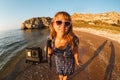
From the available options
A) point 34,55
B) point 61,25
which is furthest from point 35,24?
point 61,25

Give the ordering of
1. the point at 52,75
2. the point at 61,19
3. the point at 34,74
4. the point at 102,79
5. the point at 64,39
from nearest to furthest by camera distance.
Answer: the point at 61,19
the point at 64,39
the point at 102,79
the point at 52,75
the point at 34,74

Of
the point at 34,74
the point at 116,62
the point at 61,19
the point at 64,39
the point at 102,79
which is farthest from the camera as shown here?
the point at 116,62

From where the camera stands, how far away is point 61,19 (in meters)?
3.94

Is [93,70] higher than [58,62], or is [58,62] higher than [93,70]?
[58,62]

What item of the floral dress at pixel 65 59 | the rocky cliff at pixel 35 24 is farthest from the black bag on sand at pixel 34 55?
the rocky cliff at pixel 35 24

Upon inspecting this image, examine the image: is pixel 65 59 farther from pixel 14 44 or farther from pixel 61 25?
pixel 14 44

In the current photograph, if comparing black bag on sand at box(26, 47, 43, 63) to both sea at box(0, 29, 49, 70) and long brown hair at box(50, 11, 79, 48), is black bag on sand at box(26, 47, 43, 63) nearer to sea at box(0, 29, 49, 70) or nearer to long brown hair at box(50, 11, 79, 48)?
sea at box(0, 29, 49, 70)

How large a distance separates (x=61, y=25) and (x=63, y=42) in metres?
0.53

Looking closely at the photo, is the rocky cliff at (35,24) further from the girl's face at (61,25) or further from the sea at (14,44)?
the girl's face at (61,25)

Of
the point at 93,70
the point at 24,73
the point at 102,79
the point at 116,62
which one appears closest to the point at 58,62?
the point at 102,79

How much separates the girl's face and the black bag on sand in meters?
7.06

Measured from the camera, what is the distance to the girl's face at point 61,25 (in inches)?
156

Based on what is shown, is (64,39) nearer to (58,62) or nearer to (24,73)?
(58,62)

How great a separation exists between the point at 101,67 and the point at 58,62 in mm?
7225
